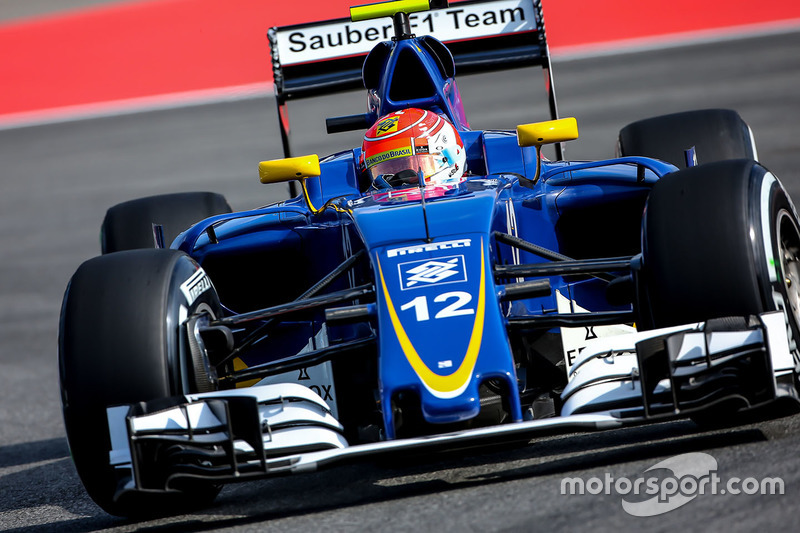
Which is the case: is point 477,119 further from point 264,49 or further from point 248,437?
point 248,437

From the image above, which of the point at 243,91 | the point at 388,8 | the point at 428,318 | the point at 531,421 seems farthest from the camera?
the point at 243,91

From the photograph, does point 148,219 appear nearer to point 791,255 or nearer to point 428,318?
point 428,318

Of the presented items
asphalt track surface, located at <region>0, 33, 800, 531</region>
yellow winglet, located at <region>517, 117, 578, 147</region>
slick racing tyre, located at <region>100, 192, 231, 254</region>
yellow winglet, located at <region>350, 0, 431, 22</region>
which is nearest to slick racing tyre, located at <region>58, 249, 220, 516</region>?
asphalt track surface, located at <region>0, 33, 800, 531</region>

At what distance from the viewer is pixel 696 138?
6828 mm

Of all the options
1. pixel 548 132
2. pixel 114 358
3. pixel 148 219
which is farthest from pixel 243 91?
pixel 114 358

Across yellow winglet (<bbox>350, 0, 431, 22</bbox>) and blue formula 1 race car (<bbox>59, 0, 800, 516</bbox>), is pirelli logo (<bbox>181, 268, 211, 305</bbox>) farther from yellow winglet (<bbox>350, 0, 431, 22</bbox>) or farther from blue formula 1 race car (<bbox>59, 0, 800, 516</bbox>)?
yellow winglet (<bbox>350, 0, 431, 22</bbox>)

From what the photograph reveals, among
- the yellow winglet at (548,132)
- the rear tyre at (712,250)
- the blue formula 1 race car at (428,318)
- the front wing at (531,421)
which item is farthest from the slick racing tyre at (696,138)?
the front wing at (531,421)

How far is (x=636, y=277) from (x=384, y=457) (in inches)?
49.4

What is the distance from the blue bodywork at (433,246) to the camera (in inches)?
167

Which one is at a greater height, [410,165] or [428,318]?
[410,165]

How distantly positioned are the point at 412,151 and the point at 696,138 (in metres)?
2.04

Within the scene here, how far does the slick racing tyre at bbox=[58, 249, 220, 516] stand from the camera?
4363 mm

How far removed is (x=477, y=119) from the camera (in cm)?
1570

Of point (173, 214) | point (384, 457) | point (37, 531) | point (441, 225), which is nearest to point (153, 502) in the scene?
point (37, 531)
